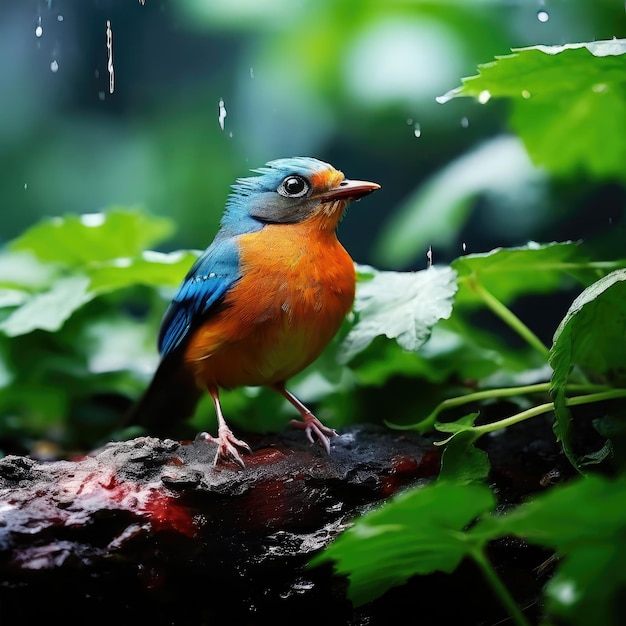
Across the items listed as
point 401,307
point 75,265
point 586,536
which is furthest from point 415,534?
point 75,265

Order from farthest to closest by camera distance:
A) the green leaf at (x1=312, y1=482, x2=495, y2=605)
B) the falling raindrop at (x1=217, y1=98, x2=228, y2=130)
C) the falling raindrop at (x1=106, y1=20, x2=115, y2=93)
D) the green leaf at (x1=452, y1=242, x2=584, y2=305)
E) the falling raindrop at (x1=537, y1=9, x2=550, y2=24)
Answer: the falling raindrop at (x1=217, y1=98, x2=228, y2=130) → the falling raindrop at (x1=106, y1=20, x2=115, y2=93) → the falling raindrop at (x1=537, y1=9, x2=550, y2=24) → the green leaf at (x1=452, y1=242, x2=584, y2=305) → the green leaf at (x1=312, y1=482, x2=495, y2=605)

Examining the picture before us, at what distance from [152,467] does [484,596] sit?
2.72ft

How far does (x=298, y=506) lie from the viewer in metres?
1.88

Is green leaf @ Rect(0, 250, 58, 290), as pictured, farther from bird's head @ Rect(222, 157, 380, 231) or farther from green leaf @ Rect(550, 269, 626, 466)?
green leaf @ Rect(550, 269, 626, 466)

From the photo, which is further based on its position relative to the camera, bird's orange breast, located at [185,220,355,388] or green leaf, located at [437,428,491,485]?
bird's orange breast, located at [185,220,355,388]

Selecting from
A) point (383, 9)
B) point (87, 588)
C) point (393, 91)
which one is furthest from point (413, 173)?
point (87, 588)

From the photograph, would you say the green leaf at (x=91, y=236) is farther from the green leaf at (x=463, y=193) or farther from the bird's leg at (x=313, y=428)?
the bird's leg at (x=313, y=428)

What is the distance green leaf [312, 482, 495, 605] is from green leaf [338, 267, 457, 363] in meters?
0.73

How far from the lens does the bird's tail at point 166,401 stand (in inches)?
95.9

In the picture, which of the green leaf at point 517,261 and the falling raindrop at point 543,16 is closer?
the green leaf at point 517,261

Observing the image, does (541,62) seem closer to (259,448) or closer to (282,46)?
(259,448)

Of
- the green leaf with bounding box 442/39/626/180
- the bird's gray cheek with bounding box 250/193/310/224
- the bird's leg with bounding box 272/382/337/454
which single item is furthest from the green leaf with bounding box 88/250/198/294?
the green leaf with bounding box 442/39/626/180

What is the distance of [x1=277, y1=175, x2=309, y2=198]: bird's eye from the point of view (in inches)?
88.4

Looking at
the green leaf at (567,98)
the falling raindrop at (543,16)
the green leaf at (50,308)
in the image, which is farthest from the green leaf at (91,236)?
the falling raindrop at (543,16)
